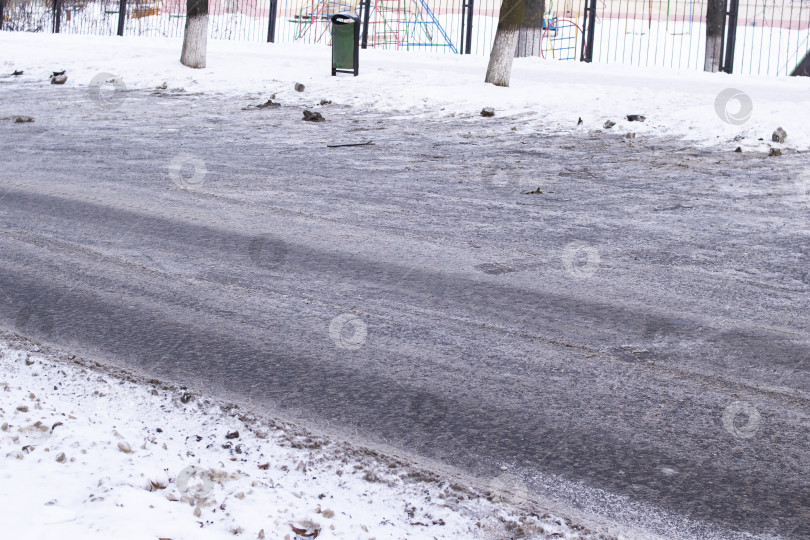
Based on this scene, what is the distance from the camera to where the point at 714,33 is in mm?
21344

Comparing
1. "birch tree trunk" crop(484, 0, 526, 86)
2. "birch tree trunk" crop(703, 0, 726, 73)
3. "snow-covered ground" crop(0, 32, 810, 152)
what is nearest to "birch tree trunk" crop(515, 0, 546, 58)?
"snow-covered ground" crop(0, 32, 810, 152)

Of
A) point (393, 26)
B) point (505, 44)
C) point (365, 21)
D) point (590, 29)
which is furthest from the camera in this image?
point (393, 26)

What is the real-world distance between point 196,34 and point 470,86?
701 cm

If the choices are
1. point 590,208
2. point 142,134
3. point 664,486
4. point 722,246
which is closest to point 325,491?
point 664,486

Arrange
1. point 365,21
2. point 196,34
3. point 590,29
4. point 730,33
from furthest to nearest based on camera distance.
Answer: point 365,21 → point 590,29 → point 730,33 → point 196,34

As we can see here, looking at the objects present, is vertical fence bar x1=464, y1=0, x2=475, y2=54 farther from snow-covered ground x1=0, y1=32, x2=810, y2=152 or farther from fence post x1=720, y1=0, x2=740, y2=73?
fence post x1=720, y1=0, x2=740, y2=73

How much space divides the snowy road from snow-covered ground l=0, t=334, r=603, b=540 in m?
0.27

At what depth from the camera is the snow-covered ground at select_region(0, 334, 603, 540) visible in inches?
112

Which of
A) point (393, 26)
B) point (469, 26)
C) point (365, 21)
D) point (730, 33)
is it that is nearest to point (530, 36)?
point (469, 26)

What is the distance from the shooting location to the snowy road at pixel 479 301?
376 cm

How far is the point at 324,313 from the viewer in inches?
211

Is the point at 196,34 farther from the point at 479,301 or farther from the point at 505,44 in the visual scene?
the point at 479,301

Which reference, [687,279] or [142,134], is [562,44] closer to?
[142,134]

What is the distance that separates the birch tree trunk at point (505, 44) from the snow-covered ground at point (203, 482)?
47.3ft
